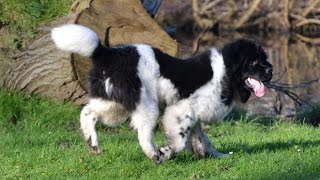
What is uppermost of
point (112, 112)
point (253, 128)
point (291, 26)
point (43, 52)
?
point (112, 112)

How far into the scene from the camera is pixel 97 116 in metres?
7.73

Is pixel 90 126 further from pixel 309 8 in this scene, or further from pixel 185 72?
pixel 309 8

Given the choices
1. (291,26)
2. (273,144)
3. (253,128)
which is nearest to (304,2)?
(291,26)

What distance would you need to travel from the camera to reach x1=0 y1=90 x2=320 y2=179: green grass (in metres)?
7.41

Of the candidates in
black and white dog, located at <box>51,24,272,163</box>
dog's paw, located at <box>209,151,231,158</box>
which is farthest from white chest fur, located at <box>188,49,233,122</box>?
dog's paw, located at <box>209,151,231,158</box>

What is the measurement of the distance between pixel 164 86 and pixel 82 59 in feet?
9.93

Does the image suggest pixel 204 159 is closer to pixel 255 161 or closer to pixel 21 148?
pixel 255 161

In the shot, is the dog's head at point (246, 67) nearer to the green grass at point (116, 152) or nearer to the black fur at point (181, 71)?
the black fur at point (181, 71)

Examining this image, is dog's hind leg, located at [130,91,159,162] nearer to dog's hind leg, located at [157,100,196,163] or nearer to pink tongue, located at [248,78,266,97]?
dog's hind leg, located at [157,100,196,163]

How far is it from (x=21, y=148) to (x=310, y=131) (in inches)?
154

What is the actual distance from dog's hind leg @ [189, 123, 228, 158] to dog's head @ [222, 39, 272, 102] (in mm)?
571

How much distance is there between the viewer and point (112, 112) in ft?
25.2

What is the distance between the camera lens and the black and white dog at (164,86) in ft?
24.4

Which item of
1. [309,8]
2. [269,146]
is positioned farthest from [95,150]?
[309,8]
